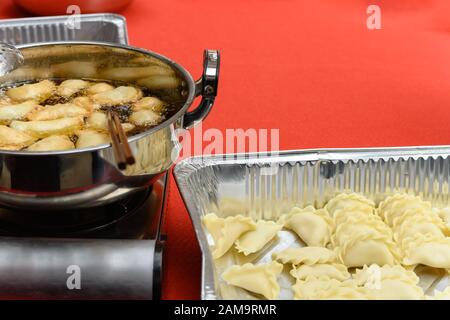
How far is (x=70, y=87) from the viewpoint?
47.2 inches

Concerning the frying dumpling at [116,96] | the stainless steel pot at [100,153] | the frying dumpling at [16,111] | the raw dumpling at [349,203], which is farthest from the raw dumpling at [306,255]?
the frying dumpling at [16,111]

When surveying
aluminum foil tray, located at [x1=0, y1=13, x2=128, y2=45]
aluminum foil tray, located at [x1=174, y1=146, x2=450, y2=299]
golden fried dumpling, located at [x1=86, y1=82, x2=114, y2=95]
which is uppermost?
aluminum foil tray, located at [x1=0, y1=13, x2=128, y2=45]

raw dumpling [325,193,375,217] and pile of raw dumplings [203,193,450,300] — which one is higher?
raw dumpling [325,193,375,217]

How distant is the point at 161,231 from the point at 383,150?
1.64 feet

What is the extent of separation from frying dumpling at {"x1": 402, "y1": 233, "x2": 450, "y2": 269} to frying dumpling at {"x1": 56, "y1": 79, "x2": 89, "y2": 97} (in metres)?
0.67

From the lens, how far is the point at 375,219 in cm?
116

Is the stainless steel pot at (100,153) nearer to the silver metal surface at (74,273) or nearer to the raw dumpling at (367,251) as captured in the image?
the silver metal surface at (74,273)

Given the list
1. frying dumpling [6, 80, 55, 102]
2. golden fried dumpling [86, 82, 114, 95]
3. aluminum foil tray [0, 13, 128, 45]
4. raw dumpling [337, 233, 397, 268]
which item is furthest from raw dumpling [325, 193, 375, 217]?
aluminum foil tray [0, 13, 128, 45]

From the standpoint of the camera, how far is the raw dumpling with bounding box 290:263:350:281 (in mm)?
1035

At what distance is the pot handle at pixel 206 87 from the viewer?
1.06 m

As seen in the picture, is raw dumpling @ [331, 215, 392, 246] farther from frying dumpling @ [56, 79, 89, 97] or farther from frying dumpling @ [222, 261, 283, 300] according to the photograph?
frying dumpling @ [56, 79, 89, 97]

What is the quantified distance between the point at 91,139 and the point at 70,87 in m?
0.24

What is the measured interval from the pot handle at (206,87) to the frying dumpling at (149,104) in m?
0.10
